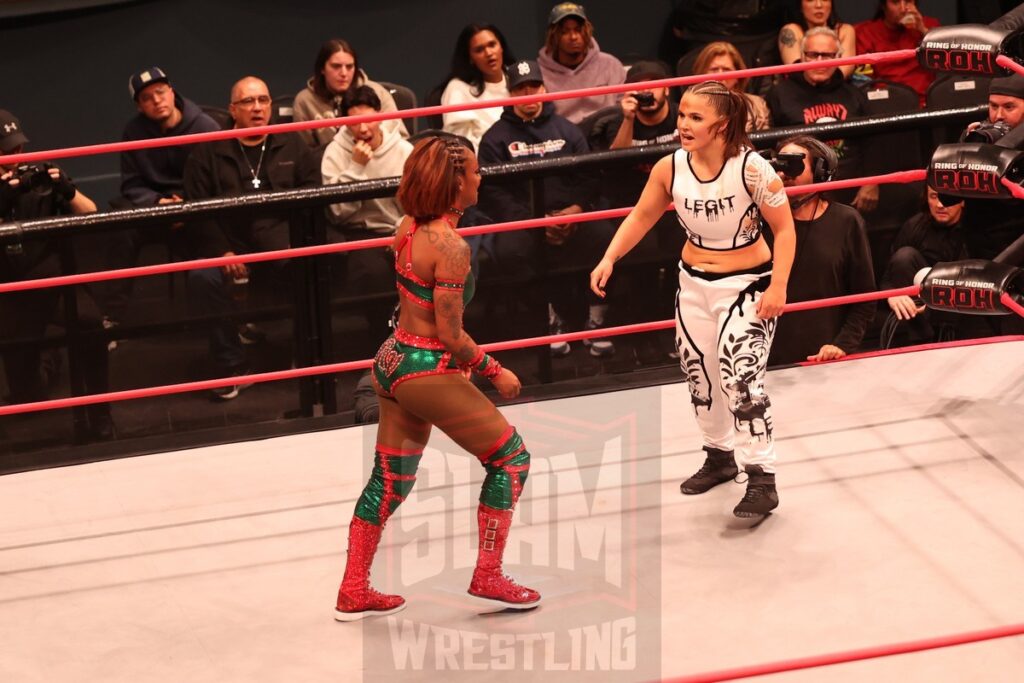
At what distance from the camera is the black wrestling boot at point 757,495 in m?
3.71

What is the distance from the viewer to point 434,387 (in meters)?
3.26

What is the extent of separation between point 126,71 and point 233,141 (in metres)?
2.42

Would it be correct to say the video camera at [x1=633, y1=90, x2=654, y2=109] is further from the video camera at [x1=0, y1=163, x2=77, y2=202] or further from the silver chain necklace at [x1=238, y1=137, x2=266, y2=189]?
the video camera at [x1=0, y1=163, x2=77, y2=202]

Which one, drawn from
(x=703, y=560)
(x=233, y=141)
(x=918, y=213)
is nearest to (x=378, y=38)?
(x=233, y=141)

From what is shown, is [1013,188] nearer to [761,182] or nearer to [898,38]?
[761,182]

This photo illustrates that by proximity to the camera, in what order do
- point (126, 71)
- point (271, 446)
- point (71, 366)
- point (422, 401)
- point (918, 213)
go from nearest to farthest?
point (422, 401) < point (271, 446) < point (71, 366) < point (918, 213) < point (126, 71)

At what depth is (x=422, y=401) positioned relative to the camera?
A: 129 inches

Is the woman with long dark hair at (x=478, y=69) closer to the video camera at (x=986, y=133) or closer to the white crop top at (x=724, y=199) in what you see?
the video camera at (x=986, y=133)

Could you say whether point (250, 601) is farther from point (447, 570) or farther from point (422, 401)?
point (422, 401)

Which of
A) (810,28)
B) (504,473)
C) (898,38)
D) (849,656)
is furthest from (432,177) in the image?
(898,38)

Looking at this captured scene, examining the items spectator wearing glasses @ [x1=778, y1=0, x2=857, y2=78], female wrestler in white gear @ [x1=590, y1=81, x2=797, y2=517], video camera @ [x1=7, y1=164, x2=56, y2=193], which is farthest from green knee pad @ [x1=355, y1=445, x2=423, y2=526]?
spectator wearing glasses @ [x1=778, y1=0, x2=857, y2=78]

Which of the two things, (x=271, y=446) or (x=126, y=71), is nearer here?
(x=271, y=446)

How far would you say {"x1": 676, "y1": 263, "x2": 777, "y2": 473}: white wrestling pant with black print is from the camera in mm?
3721

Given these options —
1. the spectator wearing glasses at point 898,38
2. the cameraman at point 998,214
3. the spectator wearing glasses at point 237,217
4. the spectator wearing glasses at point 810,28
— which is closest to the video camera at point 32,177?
the spectator wearing glasses at point 237,217
